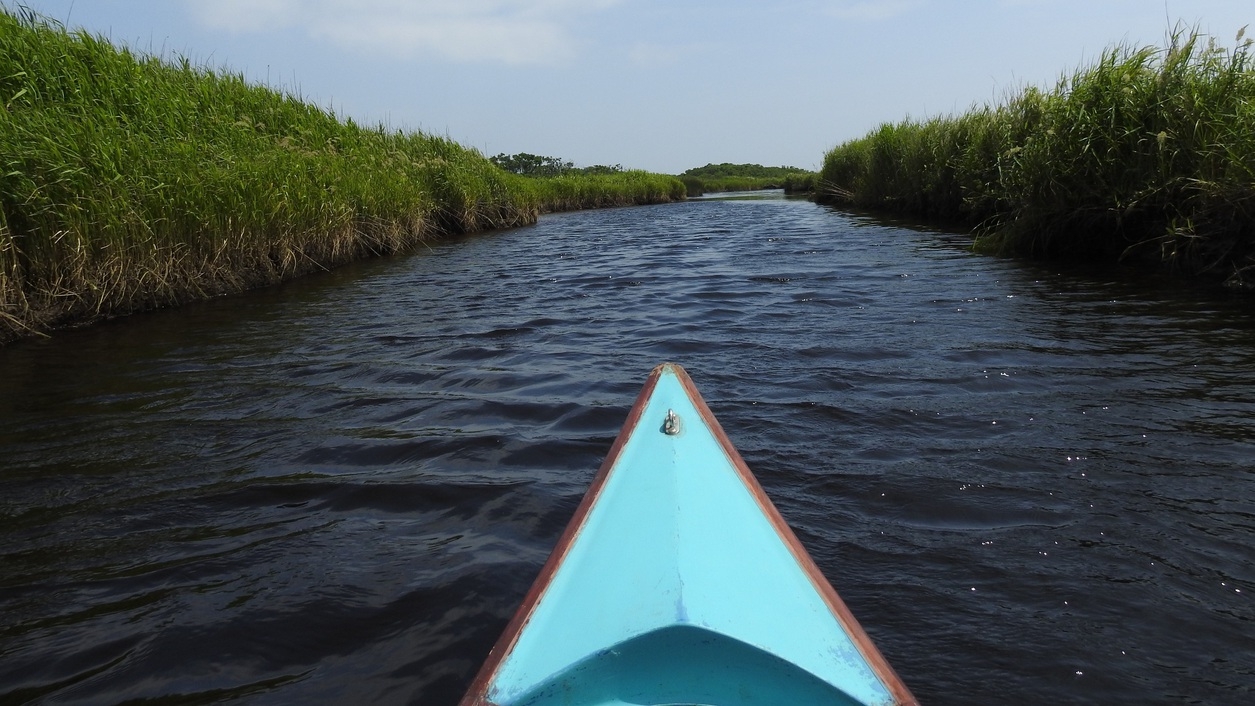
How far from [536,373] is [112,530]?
2642 millimetres

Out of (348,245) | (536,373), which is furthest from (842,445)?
(348,245)

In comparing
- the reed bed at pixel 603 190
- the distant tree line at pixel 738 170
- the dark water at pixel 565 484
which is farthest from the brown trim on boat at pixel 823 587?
the distant tree line at pixel 738 170

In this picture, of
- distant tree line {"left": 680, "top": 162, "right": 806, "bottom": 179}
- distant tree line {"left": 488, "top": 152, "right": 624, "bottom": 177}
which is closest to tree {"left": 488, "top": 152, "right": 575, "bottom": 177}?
distant tree line {"left": 488, "top": 152, "right": 624, "bottom": 177}

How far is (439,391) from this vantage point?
15.6ft

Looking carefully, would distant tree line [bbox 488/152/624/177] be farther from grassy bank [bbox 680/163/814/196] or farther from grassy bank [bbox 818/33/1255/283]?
grassy bank [bbox 818/33/1255/283]

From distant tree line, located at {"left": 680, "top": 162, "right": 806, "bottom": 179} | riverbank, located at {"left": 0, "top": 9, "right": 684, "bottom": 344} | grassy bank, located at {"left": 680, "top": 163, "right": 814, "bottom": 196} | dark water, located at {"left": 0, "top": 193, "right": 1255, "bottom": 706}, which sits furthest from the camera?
distant tree line, located at {"left": 680, "top": 162, "right": 806, "bottom": 179}

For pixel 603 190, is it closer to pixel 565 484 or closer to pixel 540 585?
pixel 565 484

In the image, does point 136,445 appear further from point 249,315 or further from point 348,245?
point 348,245

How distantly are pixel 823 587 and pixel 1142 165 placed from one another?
25.1ft

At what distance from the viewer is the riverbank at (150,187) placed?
Answer: 237 inches

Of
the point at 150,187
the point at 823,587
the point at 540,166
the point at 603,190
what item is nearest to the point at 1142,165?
the point at 823,587

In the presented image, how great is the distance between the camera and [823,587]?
5.56 feet

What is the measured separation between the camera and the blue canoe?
58.5 inches

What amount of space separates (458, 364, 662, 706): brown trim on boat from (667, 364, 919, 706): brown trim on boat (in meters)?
0.29
